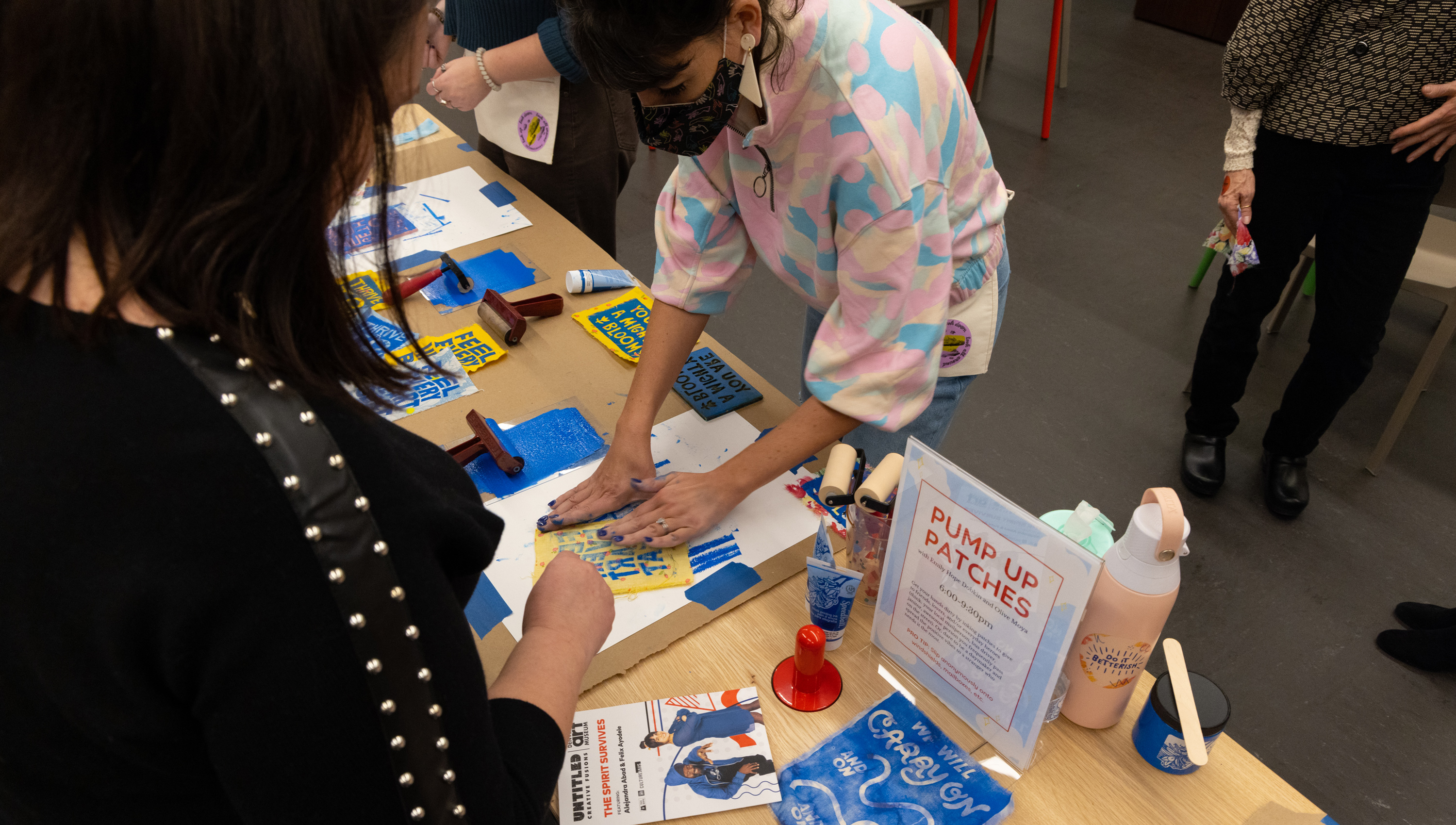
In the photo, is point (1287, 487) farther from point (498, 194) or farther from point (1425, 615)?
point (498, 194)

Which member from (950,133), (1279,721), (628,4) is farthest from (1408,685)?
(628,4)

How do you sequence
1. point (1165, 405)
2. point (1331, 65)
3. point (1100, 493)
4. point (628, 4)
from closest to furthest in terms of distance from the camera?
point (628, 4) < point (1331, 65) < point (1100, 493) < point (1165, 405)

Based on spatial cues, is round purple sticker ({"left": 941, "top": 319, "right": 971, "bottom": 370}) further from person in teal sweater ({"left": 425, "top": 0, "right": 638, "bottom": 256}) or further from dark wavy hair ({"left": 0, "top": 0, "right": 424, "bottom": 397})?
dark wavy hair ({"left": 0, "top": 0, "right": 424, "bottom": 397})

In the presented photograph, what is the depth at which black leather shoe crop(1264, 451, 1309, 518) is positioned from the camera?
86.6 inches

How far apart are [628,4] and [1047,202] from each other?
3.11 meters

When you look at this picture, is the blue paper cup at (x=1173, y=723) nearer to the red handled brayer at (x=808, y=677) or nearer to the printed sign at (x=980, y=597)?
the printed sign at (x=980, y=597)

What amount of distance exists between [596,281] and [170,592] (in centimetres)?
115

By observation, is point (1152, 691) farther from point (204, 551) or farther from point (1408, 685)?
point (1408, 685)

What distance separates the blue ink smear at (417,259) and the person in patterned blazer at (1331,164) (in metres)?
1.66

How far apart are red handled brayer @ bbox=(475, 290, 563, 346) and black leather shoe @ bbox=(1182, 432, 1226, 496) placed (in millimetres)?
1766

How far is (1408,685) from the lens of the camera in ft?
6.06

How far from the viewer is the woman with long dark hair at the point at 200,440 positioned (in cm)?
41

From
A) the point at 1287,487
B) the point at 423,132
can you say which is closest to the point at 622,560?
the point at 423,132

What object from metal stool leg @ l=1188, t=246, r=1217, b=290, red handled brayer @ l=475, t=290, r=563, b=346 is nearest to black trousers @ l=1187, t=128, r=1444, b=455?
metal stool leg @ l=1188, t=246, r=1217, b=290
